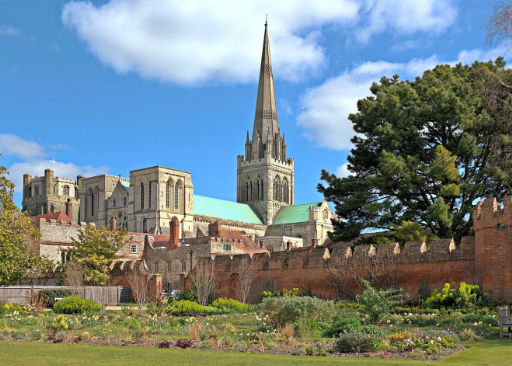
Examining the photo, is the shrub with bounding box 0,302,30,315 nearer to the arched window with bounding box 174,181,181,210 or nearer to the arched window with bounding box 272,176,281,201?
the arched window with bounding box 174,181,181,210

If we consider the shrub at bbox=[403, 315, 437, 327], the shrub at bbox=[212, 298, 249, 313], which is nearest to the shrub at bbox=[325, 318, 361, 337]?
the shrub at bbox=[403, 315, 437, 327]

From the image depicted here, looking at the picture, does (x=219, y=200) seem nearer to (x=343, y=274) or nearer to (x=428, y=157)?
(x=428, y=157)

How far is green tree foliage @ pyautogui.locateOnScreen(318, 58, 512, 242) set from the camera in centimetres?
3391

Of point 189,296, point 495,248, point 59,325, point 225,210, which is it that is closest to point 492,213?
point 495,248

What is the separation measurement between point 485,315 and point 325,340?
6.92 m

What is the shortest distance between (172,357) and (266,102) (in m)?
130

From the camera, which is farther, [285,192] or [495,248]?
[285,192]

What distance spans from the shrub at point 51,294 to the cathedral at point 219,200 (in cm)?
5270

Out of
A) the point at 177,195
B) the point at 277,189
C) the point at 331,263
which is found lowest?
the point at 331,263

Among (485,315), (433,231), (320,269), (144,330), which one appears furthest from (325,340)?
(433,231)

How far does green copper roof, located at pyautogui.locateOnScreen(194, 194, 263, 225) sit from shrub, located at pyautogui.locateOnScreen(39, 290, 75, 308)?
8175 cm

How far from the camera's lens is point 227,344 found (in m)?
17.0

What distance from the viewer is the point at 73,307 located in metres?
30.4

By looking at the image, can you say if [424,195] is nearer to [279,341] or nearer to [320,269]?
[320,269]
